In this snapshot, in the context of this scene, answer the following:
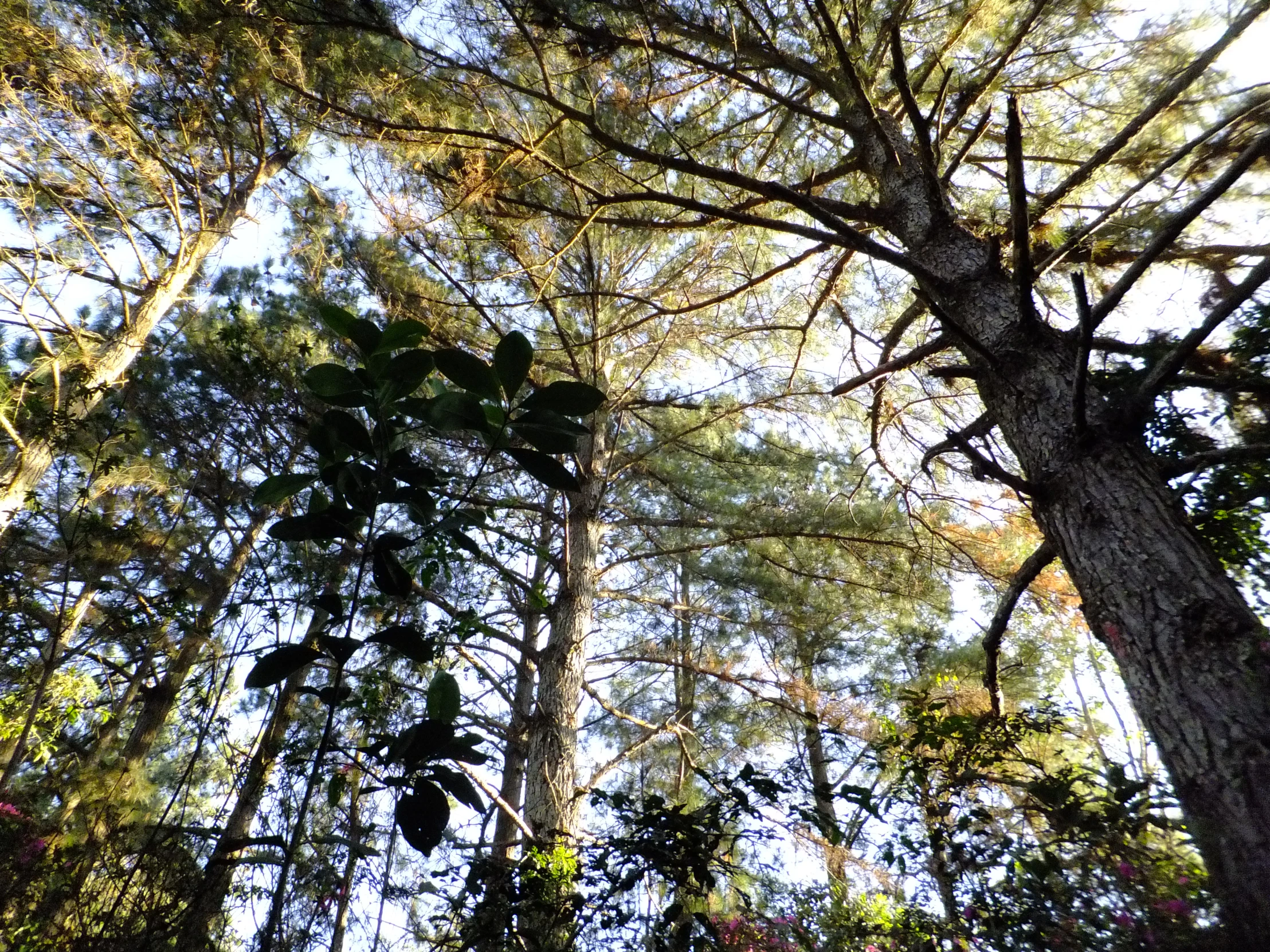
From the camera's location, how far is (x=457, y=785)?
1.15 meters

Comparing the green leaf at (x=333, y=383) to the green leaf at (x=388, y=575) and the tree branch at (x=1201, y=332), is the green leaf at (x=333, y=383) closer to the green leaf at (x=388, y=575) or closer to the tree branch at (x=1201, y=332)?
the green leaf at (x=388, y=575)

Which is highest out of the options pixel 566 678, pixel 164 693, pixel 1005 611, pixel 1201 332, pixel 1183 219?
pixel 164 693

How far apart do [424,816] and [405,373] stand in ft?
2.28

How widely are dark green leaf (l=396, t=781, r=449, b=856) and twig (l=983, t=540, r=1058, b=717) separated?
1.88 m

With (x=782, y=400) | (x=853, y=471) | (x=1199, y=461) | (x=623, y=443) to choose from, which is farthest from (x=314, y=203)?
(x=1199, y=461)

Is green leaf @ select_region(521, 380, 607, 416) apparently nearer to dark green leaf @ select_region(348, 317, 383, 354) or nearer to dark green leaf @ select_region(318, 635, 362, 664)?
A: dark green leaf @ select_region(348, 317, 383, 354)

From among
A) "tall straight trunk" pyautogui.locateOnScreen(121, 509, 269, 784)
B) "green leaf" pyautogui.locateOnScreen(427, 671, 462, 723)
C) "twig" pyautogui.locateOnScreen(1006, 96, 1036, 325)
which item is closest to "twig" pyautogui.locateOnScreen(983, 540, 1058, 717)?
"twig" pyautogui.locateOnScreen(1006, 96, 1036, 325)

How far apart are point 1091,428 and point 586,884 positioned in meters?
1.90

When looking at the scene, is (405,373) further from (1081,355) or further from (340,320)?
(1081,355)

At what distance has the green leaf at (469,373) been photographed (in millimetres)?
1172

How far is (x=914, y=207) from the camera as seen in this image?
127 inches

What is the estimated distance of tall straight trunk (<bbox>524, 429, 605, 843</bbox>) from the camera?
429 cm

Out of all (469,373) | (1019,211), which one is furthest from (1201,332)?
(469,373)

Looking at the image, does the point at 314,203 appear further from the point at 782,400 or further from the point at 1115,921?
the point at 1115,921
